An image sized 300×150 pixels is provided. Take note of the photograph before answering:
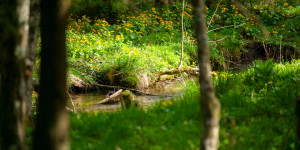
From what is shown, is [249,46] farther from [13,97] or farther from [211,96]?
[13,97]

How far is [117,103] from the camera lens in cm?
770

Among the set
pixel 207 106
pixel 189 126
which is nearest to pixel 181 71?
pixel 189 126

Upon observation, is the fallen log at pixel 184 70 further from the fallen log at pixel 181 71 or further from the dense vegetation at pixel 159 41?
the dense vegetation at pixel 159 41

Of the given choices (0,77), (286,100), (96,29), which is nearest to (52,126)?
(0,77)

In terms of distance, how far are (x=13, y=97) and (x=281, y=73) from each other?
19.2ft

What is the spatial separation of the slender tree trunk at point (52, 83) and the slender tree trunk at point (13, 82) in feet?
0.97

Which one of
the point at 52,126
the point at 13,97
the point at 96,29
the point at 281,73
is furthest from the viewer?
the point at 96,29

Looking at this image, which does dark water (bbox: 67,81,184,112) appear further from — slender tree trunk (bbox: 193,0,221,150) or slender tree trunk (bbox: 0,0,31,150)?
→ slender tree trunk (bbox: 0,0,31,150)

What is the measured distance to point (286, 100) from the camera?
16.0 ft

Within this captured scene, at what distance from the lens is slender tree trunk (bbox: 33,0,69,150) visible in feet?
8.33

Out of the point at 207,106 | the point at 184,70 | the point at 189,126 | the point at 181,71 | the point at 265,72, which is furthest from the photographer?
the point at 181,71

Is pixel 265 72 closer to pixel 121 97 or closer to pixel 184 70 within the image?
pixel 121 97

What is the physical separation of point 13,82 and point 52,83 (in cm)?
48

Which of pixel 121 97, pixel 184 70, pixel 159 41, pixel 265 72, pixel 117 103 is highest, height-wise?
pixel 159 41
